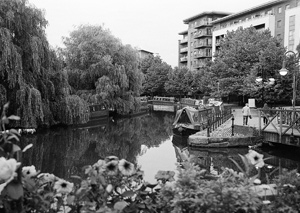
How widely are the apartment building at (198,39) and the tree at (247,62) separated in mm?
31192

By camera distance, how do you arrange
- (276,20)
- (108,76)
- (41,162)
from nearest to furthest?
(41,162)
(108,76)
(276,20)

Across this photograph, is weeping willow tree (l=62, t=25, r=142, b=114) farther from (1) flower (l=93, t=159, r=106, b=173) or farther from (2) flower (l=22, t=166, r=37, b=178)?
(2) flower (l=22, t=166, r=37, b=178)

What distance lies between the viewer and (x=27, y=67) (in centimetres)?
2214

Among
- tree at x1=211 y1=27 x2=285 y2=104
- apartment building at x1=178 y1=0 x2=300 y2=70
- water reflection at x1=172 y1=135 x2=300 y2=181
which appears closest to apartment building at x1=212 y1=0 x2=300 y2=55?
apartment building at x1=178 y1=0 x2=300 y2=70

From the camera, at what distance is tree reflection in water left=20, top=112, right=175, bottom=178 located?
14873 mm

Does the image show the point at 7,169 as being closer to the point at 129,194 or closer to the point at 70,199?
the point at 70,199

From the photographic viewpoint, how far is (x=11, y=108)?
21422 millimetres

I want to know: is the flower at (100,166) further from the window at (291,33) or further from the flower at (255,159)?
the window at (291,33)

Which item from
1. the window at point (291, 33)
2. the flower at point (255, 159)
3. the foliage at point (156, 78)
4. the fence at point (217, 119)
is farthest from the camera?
the foliage at point (156, 78)

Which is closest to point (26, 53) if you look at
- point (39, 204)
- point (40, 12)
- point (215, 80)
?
point (40, 12)

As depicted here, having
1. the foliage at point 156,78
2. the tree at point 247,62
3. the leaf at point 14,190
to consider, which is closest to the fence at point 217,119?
the tree at point 247,62

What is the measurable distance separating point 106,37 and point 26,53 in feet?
47.4

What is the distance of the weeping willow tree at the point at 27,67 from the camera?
20.2 m

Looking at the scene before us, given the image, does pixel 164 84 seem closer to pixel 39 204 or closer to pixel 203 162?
pixel 203 162
